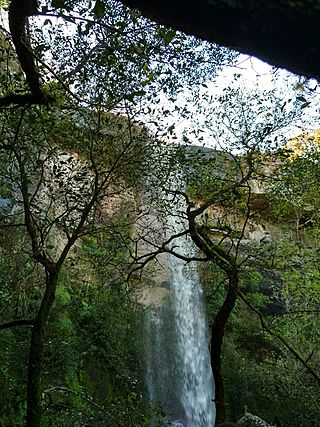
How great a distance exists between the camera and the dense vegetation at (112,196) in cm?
379

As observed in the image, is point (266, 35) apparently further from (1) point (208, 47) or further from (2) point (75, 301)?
(2) point (75, 301)

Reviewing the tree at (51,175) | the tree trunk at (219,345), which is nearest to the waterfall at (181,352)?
the tree trunk at (219,345)

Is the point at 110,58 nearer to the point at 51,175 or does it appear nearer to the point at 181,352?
the point at 51,175

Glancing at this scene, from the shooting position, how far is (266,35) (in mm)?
713

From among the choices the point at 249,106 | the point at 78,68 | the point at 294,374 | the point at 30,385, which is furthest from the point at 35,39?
the point at 294,374

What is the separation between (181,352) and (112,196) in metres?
6.62

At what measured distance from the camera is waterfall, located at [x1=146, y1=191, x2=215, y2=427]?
9.66m

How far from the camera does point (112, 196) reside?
4.79 m

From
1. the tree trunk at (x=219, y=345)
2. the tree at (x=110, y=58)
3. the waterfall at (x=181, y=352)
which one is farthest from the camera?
the waterfall at (x=181, y=352)

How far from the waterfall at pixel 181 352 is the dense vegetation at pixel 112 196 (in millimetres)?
682

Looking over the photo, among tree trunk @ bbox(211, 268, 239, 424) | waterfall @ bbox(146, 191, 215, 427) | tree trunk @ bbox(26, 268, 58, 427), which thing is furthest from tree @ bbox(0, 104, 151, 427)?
waterfall @ bbox(146, 191, 215, 427)

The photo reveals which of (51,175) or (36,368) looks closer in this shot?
(36,368)

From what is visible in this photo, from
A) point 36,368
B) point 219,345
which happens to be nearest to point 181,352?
point 219,345

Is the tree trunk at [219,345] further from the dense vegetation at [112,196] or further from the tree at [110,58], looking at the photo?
the tree at [110,58]
